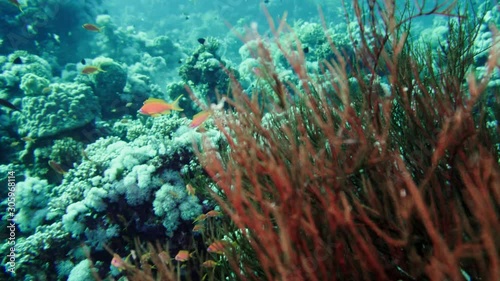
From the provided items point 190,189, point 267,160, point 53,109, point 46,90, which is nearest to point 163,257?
point 190,189

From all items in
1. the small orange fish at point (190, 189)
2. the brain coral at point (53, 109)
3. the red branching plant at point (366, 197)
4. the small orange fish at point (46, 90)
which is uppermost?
the small orange fish at point (46, 90)

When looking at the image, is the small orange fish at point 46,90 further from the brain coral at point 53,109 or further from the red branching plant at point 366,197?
the red branching plant at point 366,197

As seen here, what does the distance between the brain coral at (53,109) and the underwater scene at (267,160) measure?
0.05 meters

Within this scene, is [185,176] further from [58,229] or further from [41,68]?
[41,68]

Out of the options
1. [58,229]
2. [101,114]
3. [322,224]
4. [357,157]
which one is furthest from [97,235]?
[101,114]

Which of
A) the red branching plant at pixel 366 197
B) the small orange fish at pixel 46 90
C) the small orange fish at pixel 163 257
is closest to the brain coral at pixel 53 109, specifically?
the small orange fish at pixel 46 90

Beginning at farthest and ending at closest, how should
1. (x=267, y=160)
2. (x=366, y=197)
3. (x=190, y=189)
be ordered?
(x=190, y=189)
(x=366, y=197)
(x=267, y=160)

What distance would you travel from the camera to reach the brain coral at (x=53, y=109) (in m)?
7.05

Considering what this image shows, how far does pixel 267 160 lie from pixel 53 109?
786 cm

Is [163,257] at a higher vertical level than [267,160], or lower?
lower

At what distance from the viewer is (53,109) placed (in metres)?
7.24

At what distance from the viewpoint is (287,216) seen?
3.93 feet

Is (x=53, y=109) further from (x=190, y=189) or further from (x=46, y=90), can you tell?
(x=190, y=189)

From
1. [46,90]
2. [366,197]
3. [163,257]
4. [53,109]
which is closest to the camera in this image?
[366,197]
